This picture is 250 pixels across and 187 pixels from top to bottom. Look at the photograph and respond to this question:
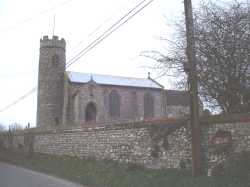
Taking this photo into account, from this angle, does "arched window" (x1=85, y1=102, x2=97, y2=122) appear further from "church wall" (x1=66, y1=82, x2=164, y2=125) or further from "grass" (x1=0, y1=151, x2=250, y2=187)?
"grass" (x1=0, y1=151, x2=250, y2=187)

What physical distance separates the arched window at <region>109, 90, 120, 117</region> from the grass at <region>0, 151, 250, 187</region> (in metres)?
23.3

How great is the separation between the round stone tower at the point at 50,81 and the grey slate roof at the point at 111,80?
1934mm

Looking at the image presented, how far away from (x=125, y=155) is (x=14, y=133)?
1892 centimetres

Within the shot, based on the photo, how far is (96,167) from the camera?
19.9m

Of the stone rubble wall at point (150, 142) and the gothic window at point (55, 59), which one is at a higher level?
the gothic window at point (55, 59)

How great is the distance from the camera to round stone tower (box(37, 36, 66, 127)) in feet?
150

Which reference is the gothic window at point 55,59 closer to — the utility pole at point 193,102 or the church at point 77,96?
the church at point 77,96

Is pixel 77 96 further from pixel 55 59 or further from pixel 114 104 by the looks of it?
pixel 114 104

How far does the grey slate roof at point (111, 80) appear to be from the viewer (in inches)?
1935

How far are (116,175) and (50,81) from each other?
102 ft

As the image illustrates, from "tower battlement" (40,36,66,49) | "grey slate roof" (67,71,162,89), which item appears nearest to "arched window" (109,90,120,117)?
"grey slate roof" (67,71,162,89)

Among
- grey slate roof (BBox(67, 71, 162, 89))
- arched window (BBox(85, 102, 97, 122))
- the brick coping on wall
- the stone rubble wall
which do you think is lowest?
the stone rubble wall

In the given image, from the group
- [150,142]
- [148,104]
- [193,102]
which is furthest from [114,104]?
[193,102]

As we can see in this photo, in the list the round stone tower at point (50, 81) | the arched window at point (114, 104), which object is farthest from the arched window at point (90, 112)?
the arched window at point (114, 104)
